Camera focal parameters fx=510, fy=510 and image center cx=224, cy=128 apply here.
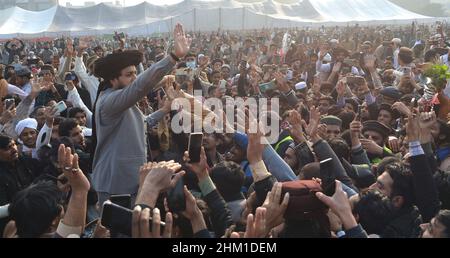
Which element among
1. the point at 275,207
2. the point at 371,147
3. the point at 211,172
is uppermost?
the point at 275,207

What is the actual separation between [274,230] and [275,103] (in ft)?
12.2

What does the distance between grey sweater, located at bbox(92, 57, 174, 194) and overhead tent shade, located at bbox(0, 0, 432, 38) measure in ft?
51.5

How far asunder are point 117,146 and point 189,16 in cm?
1870

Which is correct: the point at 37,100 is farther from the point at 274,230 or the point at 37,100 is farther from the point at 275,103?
the point at 274,230

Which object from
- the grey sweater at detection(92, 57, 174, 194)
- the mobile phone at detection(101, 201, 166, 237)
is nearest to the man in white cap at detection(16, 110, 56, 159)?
the grey sweater at detection(92, 57, 174, 194)

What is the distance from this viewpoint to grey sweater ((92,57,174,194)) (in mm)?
3297

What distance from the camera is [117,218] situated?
6.44ft

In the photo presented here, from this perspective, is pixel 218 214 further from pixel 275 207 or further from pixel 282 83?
pixel 282 83

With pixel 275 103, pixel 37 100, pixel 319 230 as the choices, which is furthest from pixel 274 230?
pixel 37 100

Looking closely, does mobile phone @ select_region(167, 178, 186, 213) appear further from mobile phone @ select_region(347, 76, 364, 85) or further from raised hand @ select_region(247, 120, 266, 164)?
mobile phone @ select_region(347, 76, 364, 85)

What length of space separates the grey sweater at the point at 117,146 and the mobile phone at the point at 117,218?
52.3 inches

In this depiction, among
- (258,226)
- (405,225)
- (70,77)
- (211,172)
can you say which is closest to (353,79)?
(70,77)

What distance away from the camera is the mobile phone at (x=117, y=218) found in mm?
1949
